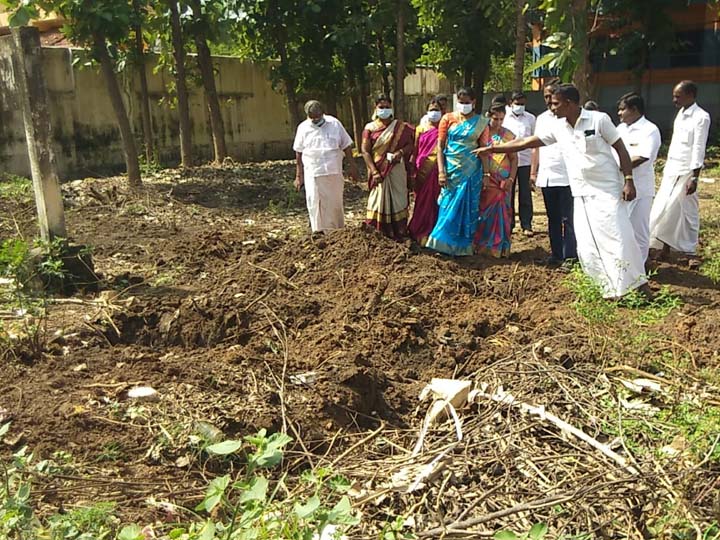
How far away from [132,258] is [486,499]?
5.51 metres

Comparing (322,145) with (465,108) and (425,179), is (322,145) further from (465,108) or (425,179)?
(465,108)

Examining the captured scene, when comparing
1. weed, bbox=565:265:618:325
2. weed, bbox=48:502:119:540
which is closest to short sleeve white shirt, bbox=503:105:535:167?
weed, bbox=565:265:618:325

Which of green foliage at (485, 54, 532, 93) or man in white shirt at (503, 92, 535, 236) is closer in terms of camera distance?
man in white shirt at (503, 92, 535, 236)

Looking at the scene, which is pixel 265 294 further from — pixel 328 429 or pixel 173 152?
pixel 173 152

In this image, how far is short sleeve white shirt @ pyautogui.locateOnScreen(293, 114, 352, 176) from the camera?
7875 mm

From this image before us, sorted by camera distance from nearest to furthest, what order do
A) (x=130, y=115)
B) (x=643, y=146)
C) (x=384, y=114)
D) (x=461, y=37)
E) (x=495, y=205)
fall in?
(x=643, y=146)
(x=495, y=205)
(x=384, y=114)
(x=130, y=115)
(x=461, y=37)

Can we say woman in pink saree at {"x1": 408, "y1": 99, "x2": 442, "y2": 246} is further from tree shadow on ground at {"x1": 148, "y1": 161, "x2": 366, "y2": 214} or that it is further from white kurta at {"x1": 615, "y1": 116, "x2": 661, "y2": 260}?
tree shadow on ground at {"x1": 148, "y1": 161, "x2": 366, "y2": 214}

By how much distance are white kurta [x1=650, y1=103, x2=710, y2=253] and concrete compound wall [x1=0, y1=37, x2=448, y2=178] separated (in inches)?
378

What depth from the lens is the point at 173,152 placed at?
16.2 m

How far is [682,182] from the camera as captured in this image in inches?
276

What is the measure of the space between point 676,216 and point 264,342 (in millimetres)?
4254

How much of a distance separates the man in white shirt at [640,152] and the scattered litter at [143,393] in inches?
164

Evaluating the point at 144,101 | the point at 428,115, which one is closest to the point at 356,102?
the point at 144,101

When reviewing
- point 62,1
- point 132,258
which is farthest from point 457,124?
point 62,1
